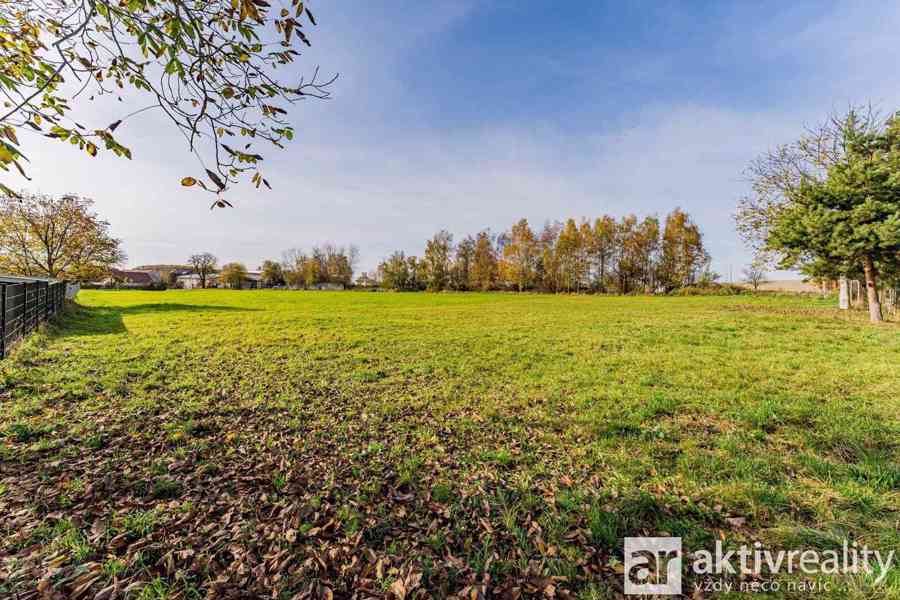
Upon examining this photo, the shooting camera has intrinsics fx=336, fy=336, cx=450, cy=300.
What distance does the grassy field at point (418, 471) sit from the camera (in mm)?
2504

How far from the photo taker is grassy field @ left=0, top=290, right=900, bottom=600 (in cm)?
250

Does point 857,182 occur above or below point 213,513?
above

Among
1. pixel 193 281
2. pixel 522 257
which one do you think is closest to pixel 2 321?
pixel 522 257

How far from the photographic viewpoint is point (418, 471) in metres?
3.85

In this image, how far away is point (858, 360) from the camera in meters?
8.17

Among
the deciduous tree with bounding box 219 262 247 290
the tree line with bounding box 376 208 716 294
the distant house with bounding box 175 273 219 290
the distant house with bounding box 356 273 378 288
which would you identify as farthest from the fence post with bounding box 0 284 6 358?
the distant house with bounding box 175 273 219 290

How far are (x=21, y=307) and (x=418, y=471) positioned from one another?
500 inches

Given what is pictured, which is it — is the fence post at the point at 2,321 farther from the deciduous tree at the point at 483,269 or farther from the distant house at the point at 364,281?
the distant house at the point at 364,281

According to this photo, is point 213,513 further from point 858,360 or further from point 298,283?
point 298,283

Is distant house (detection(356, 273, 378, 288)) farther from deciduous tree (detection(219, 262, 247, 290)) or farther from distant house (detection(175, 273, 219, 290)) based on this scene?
distant house (detection(175, 273, 219, 290))

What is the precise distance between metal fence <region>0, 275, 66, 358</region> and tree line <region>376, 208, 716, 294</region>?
5541cm

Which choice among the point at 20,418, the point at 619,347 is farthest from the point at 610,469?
the point at 20,418

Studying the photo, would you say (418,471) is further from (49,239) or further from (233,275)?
(233,275)

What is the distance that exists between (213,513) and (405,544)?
1768 millimetres
